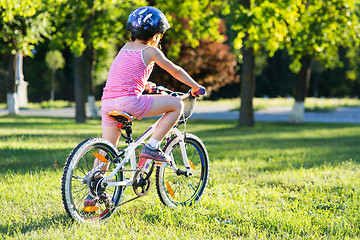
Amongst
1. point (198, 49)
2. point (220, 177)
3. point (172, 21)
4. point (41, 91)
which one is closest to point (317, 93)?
point (41, 91)

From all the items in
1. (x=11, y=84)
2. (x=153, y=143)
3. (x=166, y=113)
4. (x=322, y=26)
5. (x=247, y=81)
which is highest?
(x=322, y=26)

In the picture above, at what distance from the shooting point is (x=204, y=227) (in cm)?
375

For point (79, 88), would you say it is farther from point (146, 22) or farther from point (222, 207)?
point (146, 22)

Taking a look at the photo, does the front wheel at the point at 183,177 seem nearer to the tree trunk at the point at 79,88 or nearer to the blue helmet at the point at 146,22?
the blue helmet at the point at 146,22

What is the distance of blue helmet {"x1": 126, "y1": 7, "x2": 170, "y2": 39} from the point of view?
3.82 meters

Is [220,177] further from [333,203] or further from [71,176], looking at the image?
[71,176]

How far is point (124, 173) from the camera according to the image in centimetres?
409

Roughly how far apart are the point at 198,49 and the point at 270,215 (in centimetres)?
1694

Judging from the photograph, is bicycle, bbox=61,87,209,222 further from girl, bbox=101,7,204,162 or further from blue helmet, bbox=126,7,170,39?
blue helmet, bbox=126,7,170,39

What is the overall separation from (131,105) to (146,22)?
741mm

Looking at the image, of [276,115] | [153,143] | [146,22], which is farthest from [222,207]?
[276,115]

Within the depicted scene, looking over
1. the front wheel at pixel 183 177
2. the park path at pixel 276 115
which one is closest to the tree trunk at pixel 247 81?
the park path at pixel 276 115

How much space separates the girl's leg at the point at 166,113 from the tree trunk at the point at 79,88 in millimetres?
12684

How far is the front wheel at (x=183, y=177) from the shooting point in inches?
171
